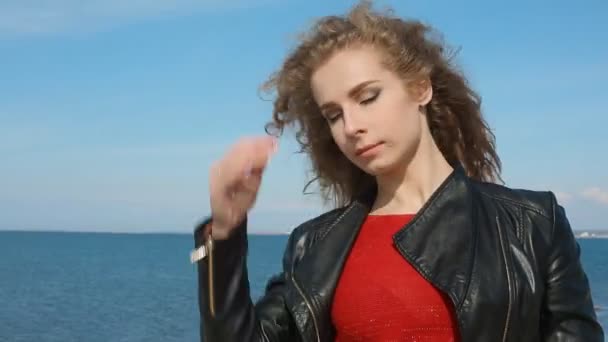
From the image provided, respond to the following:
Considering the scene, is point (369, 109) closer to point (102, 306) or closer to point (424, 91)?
point (424, 91)

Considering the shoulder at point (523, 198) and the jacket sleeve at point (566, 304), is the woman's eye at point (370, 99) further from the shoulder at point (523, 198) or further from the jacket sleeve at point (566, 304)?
the jacket sleeve at point (566, 304)

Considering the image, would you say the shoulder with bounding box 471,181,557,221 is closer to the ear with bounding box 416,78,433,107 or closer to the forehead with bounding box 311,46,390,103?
the ear with bounding box 416,78,433,107

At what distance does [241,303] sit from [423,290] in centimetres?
58

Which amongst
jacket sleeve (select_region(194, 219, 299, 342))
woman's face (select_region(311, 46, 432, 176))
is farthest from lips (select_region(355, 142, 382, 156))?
jacket sleeve (select_region(194, 219, 299, 342))

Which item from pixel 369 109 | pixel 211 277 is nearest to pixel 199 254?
pixel 211 277

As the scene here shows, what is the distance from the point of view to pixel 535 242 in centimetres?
293

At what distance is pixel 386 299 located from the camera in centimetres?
296

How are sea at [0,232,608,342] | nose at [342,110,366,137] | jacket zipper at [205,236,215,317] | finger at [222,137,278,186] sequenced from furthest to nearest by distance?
sea at [0,232,608,342]
nose at [342,110,366,137]
jacket zipper at [205,236,215,317]
finger at [222,137,278,186]

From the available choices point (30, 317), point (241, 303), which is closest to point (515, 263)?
point (241, 303)

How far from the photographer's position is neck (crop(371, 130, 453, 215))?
318 centimetres

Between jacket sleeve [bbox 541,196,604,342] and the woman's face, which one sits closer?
jacket sleeve [bbox 541,196,604,342]

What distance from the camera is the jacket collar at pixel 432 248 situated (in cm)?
290

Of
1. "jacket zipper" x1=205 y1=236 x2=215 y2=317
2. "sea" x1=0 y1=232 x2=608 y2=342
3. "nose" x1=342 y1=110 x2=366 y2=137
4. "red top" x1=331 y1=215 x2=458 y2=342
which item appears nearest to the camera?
"jacket zipper" x1=205 y1=236 x2=215 y2=317

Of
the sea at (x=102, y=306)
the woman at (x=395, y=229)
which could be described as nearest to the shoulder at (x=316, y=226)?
the woman at (x=395, y=229)
